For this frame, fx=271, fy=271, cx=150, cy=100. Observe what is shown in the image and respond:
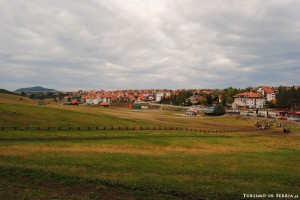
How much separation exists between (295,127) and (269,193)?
85527 millimetres

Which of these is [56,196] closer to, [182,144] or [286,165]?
[286,165]

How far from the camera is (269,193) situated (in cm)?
1600

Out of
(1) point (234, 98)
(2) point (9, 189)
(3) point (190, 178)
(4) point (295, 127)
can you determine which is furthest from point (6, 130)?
(1) point (234, 98)

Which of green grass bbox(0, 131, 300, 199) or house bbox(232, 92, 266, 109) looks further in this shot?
house bbox(232, 92, 266, 109)

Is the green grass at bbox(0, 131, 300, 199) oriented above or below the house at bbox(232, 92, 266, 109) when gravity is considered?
below

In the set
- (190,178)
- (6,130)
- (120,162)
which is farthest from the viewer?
(6,130)

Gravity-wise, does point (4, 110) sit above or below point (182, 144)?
above

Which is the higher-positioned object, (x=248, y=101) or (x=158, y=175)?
(x=248, y=101)

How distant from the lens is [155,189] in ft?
53.0

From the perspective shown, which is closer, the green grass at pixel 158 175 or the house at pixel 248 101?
the green grass at pixel 158 175

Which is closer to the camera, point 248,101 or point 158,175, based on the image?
point 158,175

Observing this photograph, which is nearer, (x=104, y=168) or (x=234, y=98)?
(x=104, y=168)

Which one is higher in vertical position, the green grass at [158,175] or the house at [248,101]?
the house at [248,101]

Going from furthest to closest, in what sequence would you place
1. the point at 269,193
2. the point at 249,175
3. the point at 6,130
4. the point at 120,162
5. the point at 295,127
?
the point at 295,127 < the point at 6,130 < the point at 120,162 < the point at 249,175 < the point at 269,193
